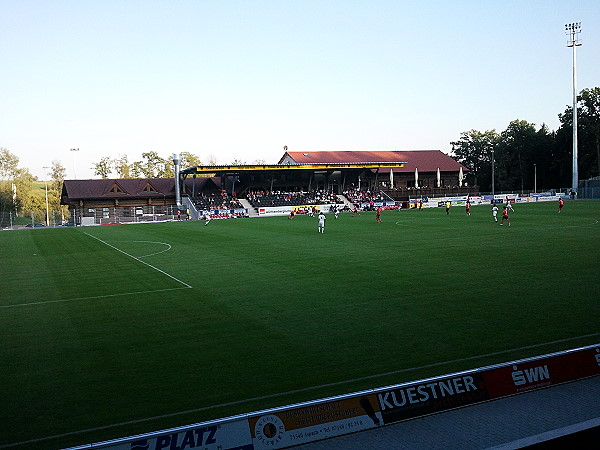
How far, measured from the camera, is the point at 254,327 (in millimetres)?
13305

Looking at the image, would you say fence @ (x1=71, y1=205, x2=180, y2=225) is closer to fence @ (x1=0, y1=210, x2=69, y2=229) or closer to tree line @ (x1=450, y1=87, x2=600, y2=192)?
fence @ (x1=0, y1=210, x2=69, y2=229)

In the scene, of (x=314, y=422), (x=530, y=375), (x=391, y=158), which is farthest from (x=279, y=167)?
(x=314, y=422)

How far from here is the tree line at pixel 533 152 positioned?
95375mm

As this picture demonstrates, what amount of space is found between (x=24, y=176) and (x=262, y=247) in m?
91.4

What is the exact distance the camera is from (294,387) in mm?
9188

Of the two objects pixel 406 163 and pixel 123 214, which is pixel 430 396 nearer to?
pixel 123 214

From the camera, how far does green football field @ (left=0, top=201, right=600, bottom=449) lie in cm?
884

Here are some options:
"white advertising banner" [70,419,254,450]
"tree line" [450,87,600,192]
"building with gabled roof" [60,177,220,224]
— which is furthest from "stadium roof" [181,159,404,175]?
"white advertising banner" [70,419,254,450]

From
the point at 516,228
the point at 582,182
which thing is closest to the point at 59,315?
the point at 516,228

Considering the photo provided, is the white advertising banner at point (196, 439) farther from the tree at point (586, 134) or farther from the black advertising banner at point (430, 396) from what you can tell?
the tree at point (586, 134)

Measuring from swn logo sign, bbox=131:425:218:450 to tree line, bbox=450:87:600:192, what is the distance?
96205 millimetres

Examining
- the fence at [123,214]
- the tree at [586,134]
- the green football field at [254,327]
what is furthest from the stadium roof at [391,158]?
the green football field at [254,327]

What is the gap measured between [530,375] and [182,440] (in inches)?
208

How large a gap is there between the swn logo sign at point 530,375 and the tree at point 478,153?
338 ft
